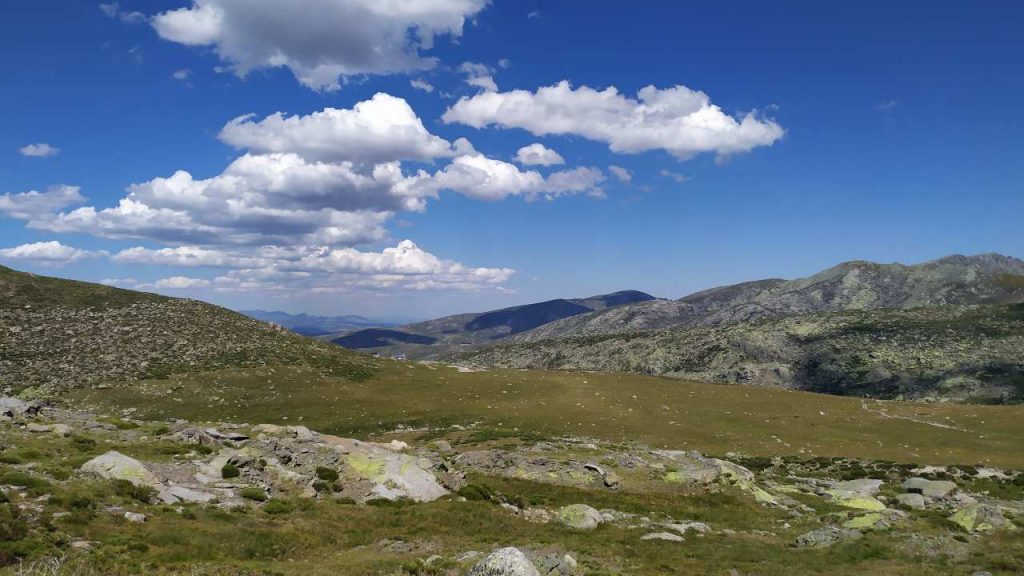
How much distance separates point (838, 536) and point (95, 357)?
94.3 m

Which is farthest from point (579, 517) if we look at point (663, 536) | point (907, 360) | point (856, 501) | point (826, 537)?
point (907, 360)

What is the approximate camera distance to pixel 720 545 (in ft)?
90.3

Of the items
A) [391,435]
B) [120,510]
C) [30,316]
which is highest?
[30,316]

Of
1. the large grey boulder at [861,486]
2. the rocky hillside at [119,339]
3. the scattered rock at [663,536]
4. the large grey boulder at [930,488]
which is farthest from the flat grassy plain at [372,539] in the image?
the rocky hillside at [119,339]

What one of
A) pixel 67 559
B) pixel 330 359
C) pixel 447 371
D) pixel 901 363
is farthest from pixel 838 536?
pixel 901 363

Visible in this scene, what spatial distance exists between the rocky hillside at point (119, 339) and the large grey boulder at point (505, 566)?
7470cm

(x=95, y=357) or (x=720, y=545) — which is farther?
(x=95, y=357)

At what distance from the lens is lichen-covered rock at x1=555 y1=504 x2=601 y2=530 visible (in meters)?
30.2

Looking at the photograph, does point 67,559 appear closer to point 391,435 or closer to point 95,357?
point 391,435

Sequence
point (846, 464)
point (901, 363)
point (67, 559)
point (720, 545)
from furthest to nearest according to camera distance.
→ 1. point (901, 363)
2. point (846, 464)
3. point (720, 545)
4. point (67, 559)

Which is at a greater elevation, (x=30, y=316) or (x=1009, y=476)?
(x=30, y=316)

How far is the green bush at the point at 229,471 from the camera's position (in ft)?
104

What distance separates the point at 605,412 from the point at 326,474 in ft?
151

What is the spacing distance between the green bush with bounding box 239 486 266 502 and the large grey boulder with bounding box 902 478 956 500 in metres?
46.2
